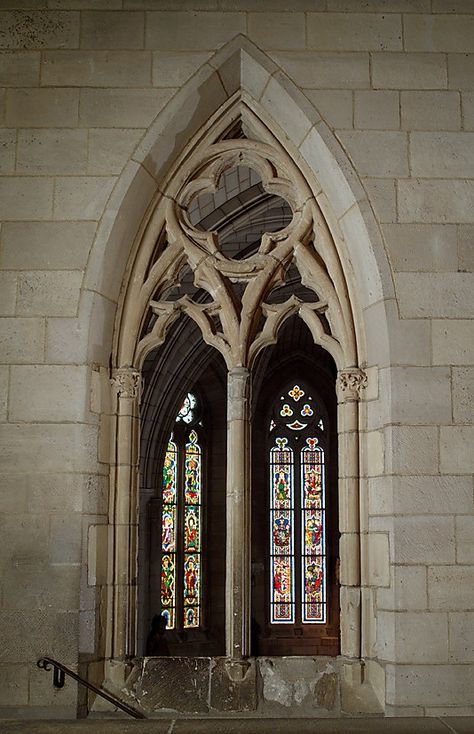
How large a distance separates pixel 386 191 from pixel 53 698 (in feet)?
8.36

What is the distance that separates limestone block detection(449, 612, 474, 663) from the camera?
405 centimetres

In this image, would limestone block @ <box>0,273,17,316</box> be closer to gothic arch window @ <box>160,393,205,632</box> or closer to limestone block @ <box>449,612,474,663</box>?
limestone block @ <box>449,612,474,663</box>

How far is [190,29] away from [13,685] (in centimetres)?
292

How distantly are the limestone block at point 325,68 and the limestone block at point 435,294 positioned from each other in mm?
914

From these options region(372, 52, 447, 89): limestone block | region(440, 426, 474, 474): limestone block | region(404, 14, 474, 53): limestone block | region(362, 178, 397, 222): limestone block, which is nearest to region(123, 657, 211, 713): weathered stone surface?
region(440, 426, 474, 474): limestone block

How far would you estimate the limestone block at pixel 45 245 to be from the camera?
4.39m

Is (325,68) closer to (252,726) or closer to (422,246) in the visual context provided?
(422,246)

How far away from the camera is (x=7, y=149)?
446 cm

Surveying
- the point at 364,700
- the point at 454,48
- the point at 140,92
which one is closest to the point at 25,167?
the point at 140,92

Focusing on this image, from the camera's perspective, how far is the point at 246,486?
4488 mm

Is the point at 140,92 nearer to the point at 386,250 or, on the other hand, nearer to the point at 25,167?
the point at 25,167

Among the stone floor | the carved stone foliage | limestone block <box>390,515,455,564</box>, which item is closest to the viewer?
the stone floor

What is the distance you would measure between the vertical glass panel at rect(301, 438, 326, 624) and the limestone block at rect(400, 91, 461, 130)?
336 inches

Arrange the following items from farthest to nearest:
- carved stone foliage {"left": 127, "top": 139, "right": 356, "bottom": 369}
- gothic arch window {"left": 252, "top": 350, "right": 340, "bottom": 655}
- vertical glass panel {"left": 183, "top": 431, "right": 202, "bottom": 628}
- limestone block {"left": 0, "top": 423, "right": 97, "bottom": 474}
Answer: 1. gothic arch window {"left": 252, "top": 350, "right": 340, "bottom": 655}
2. vertical glass panel {"left": 183, "top": 431, "right": 202, "bottom": 628}
3. carved stone foliage {"left": 127, "top": 139, "right": 356, "bottom": 369}
4. limestone block {"left": 0, "top": 423, "right": 97, "bottom": 474}
